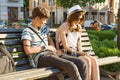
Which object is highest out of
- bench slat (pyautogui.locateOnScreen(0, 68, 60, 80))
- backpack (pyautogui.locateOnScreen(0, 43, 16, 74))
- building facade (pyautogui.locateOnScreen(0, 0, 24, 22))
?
building facade (pyautogui.locateOnScreen(0, 0, 24, 22))

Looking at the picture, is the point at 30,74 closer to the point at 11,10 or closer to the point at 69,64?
the point at 69,64

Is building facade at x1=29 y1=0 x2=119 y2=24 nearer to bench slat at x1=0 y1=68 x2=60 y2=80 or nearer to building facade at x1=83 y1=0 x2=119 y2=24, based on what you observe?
building facade at x1=83 y1=0 x2=119 y2=24

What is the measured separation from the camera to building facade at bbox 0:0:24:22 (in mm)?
45662

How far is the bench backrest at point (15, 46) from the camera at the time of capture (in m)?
5.76

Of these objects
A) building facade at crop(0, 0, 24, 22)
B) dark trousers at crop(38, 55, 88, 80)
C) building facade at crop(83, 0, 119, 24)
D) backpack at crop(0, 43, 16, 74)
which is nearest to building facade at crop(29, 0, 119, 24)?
building facade at crop(83, 0, 119, 24)

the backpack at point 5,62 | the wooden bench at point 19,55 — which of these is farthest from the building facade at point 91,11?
the backpack at point 5,62

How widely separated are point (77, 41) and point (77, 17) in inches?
19.5

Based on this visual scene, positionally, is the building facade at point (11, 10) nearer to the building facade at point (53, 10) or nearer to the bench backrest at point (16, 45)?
the building facade at point (53, 10)

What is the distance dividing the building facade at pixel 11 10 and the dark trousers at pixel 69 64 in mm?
39891

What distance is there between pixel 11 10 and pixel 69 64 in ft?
142

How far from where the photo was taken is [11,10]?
47.8m

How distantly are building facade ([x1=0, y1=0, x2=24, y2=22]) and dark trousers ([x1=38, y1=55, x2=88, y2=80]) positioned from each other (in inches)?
1571

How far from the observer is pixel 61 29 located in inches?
238

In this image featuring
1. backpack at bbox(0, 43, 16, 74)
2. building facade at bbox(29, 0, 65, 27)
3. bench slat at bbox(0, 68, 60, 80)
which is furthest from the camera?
building facade at bbox(29, 0, 65, 27)
